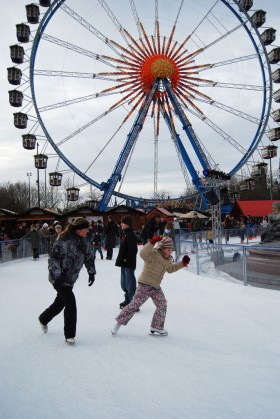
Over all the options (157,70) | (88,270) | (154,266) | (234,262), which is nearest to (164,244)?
(154,266)

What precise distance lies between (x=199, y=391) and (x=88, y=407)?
2.46 feet

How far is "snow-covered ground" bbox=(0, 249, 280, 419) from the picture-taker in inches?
107

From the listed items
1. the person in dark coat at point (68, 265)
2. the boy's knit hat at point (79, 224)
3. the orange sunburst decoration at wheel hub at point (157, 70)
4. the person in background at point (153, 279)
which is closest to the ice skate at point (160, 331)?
the person in background at point (153, 279)

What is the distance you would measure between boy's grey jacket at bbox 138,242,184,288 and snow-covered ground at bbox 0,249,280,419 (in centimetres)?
57

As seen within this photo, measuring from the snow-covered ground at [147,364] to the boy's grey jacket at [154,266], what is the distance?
1.88 ft

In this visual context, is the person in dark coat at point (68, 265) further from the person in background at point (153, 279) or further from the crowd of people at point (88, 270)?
the person in background at point (153, 279)

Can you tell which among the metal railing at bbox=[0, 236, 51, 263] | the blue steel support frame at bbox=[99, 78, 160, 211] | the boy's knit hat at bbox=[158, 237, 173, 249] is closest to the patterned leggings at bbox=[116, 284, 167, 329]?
the boy's knit hat at bbox=[158, 237, 173, 249]

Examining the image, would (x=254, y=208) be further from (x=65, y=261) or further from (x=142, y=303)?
(x=65, y=261)

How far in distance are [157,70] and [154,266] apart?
1838 centimetres

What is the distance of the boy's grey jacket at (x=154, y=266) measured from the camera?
14.8 ft

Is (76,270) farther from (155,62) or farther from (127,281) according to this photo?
(155,62)

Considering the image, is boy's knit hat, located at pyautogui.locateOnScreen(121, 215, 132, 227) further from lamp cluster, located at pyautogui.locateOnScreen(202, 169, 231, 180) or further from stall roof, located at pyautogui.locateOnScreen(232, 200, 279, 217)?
stall roof, located at pyautogui.locateOnScreen(232, 200, 279, 217)

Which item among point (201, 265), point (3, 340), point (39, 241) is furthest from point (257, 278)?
point (39, 241)

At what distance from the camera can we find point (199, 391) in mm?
2965
